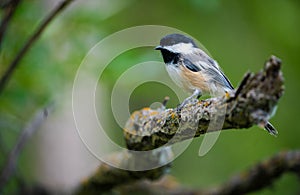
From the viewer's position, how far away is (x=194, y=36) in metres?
4.23

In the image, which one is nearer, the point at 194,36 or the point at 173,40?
the point at 173,40

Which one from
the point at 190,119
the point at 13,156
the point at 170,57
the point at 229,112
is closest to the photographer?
the point at 229,112

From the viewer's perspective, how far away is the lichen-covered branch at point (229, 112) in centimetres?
113

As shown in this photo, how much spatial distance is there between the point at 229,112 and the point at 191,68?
82cm

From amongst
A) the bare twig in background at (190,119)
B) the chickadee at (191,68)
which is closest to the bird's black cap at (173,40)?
the chickadee at (191,68)

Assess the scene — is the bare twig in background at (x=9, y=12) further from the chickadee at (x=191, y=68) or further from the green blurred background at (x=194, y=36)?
the green blurred background at (x=194, y=36)

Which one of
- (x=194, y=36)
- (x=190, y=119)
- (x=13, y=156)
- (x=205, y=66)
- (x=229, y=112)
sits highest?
(x=194, y=36)

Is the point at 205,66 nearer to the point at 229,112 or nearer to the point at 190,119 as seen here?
the point at 190,119

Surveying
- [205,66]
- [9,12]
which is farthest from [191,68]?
[9,12]

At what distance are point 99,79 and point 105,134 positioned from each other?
139 centimetres

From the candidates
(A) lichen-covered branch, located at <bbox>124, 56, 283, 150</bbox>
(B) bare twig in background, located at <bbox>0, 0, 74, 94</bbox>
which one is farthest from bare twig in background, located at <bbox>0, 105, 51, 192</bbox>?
(A) lichen-covered branch, located at <bbox>124, 56, 283, 150</bbox>

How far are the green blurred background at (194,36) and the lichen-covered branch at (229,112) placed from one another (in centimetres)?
119

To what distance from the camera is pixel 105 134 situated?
4230 millimetres

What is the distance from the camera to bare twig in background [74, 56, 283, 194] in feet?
3.75
